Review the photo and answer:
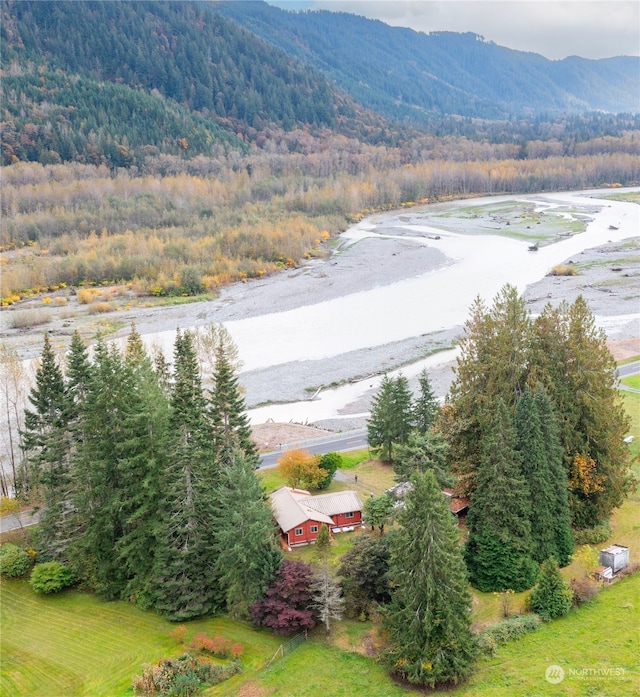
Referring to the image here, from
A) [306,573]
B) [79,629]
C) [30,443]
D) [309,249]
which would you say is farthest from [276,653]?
[309,249]

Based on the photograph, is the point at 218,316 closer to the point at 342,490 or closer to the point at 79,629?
the point at 342,490

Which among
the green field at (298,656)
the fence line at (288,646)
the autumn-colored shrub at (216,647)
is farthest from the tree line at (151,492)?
the fence line at (288,646)

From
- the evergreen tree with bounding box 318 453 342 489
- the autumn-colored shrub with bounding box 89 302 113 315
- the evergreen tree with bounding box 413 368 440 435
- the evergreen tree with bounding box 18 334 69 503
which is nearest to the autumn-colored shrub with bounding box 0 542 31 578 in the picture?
the evergreen tree with bounding box 18 334 69 503

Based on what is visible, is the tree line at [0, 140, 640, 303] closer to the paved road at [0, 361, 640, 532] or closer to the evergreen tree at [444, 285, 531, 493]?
the paved road at [0, 361, 640, 532]

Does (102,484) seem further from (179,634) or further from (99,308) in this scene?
(99,308)

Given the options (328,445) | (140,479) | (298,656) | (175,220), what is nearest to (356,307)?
(328,445)

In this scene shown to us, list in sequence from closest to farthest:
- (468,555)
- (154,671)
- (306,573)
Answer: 1. (154,671)
2. (306,573)
3. (468,555)

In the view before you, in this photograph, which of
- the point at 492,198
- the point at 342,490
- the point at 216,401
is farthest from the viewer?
the point at 492,198
